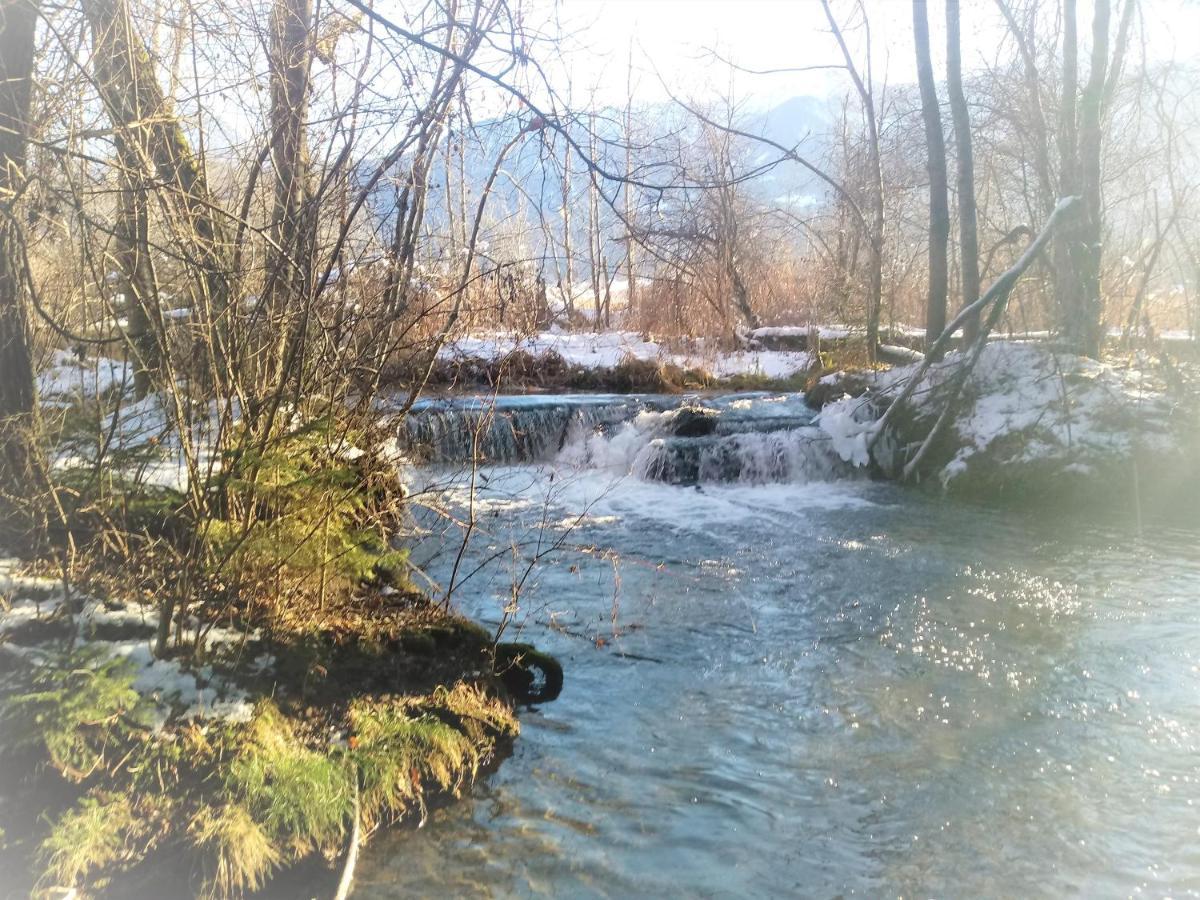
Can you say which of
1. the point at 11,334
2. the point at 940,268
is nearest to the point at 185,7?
the point at 11,334

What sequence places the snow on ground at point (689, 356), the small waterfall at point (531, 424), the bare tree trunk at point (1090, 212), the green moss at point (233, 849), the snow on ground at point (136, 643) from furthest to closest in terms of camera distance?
the snow on ground at point (689, 356)
the small waterfall at point (531, 424)
the bare tree trunk at point (1090, 212)
the snow on ground at point (136, 643)
the green moss at point (233, 849)

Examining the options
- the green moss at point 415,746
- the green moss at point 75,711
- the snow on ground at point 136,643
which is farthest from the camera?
the green moss at point 415,746

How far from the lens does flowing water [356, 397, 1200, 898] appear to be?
125 inches

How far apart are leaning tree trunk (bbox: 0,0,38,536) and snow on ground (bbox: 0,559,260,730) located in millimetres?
402

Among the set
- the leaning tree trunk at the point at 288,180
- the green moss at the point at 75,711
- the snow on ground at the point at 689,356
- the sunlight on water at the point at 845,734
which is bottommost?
the sunlight on water at the point at 845,734

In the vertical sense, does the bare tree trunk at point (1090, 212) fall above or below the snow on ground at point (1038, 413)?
above

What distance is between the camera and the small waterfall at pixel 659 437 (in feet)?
36.9

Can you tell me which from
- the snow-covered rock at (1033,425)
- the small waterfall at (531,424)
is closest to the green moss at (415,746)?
the snow-covered rock at (1033,425)

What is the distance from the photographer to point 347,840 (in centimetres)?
298

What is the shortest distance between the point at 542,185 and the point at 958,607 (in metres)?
4.17

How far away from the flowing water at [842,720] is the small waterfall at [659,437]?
2684mm

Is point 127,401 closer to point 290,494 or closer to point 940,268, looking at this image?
point 290,494

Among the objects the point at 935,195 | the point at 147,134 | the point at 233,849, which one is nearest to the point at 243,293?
the point at 147,134

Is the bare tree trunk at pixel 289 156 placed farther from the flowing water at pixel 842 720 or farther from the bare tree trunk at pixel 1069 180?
the bare tree trunk at pixel 1069 180
